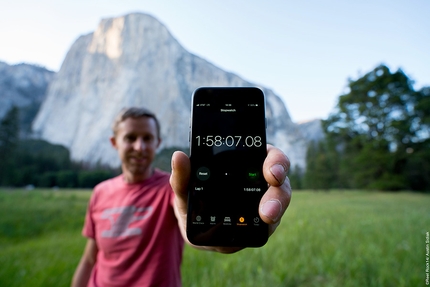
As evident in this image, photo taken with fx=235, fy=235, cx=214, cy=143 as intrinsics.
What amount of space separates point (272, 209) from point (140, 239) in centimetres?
76

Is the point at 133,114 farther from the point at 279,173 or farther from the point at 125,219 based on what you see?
the point at 279,173

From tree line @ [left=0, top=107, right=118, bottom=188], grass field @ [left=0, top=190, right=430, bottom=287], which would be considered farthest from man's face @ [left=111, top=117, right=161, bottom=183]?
tree line @ [left=0, top=107, right=118, bottom=188]

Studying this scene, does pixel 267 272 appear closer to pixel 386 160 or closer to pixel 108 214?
pixel 108 214

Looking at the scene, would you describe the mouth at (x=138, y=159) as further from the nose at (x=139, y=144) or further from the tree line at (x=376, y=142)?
the tree line at (x=376, y=142)

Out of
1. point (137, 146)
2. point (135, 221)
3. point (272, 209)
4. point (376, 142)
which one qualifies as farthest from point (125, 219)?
point (376, 142)

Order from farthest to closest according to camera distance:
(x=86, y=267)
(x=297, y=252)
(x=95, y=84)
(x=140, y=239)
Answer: (x=95, y=84)
(x=297, y=252)
(x=86, y=267)
(x=140, y=239)

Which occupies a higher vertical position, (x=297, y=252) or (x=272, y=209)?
(x=272, y=209)

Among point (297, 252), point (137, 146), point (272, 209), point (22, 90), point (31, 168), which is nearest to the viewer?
point (272, 209)

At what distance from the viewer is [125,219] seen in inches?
42.4

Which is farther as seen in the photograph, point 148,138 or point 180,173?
point 148,138

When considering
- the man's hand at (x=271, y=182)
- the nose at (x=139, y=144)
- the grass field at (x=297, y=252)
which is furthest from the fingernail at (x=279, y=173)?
the grass field at (x=297, y=252)

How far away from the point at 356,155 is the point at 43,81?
13.8 meters

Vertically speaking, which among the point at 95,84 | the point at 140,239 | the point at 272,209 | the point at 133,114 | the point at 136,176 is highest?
the point at 95,84

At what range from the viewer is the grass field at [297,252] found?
5.90ft
